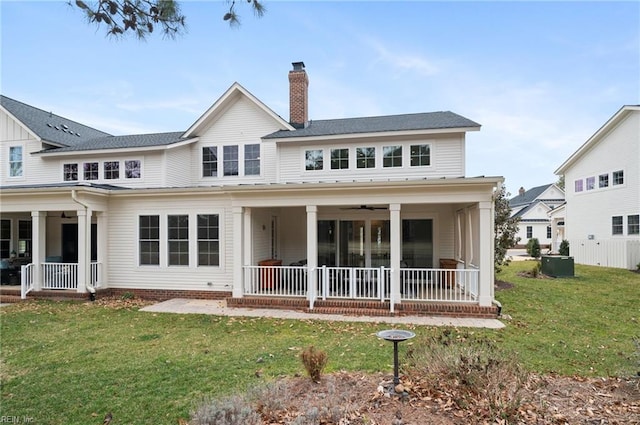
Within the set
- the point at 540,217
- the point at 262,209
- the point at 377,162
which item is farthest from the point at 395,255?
the point at 540,217

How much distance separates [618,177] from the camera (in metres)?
19.3

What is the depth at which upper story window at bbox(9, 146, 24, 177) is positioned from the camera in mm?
14547

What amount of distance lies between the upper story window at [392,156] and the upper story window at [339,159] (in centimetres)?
Answer: 125

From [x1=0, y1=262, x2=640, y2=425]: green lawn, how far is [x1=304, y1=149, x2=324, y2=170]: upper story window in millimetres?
5842

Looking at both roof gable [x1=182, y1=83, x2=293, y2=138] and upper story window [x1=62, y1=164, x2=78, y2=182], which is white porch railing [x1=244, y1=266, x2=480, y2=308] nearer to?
roof gable [x1=182, y1=83, x2=293, y2=138]

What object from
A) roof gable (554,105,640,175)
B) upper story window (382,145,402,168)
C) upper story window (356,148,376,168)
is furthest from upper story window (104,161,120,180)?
roof gable (554,105,640,175)

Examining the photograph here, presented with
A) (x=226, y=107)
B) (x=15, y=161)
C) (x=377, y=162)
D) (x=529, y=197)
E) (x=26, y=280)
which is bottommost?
(x=26, y=280)

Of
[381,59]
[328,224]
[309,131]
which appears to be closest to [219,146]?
[309,131]

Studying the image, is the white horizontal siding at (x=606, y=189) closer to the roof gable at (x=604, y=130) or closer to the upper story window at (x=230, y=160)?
the roof gable at (x=604, y=130)

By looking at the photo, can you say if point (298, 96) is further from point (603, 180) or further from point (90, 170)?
point (603, 180)

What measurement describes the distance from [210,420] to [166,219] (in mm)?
9320

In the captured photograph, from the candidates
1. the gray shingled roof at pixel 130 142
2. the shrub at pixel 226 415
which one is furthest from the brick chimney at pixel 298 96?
the shrub at pixel 226 415

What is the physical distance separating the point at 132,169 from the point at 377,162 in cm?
912

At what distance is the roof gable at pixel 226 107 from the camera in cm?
1344
